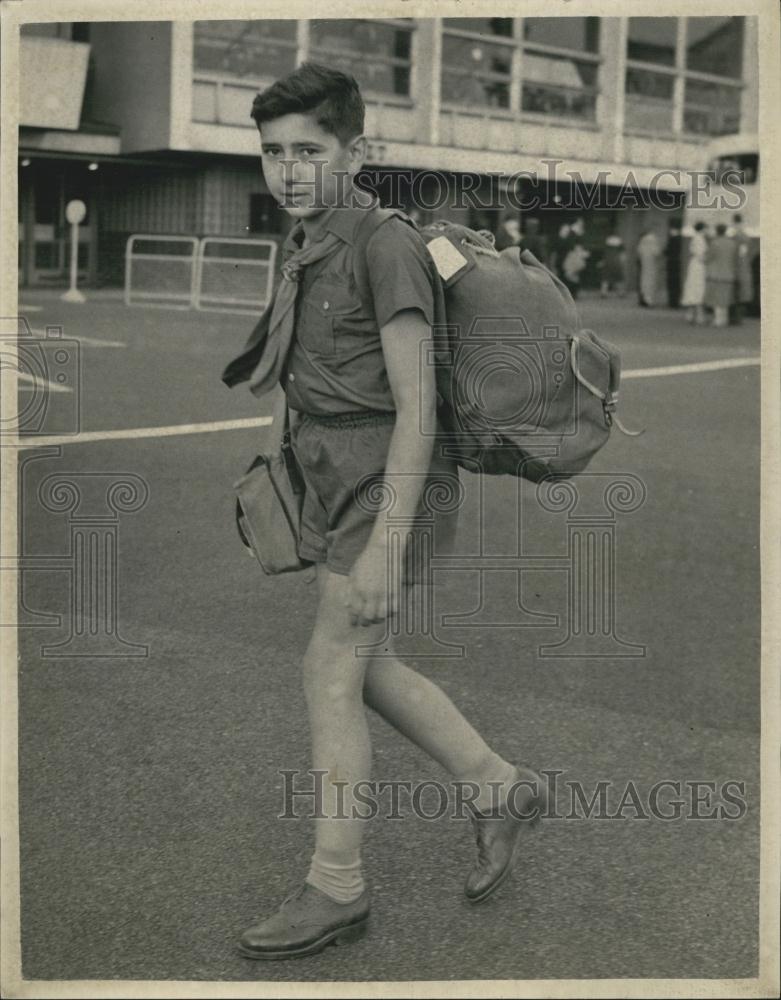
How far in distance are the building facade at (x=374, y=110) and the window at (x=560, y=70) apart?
0.05m

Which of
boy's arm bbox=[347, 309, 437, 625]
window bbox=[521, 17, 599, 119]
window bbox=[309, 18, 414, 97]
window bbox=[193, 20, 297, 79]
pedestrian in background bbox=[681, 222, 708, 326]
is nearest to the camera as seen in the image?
boy's arm bbox=[347, 309, 437, 625]

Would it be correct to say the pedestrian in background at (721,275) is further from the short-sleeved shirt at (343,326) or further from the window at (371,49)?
the short-sleeved shirt at (343,326)

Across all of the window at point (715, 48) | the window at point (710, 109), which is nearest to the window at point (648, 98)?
the window at point (710, 109)

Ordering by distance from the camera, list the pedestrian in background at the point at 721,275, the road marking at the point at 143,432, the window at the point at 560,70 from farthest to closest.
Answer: the window at the point at 560,70
the pedestrian in background at the point at 721,275
the road marking at the point at 143,432

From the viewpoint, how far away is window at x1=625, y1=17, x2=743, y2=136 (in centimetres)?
4144

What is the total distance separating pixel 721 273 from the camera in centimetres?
2536

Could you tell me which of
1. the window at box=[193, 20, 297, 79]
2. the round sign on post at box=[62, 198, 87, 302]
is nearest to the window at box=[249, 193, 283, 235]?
the window at box=[193, 20, 297, 79]

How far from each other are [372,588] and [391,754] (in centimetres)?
144

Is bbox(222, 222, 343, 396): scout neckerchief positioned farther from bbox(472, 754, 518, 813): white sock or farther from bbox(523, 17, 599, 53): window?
bbox(523, 17, 599, 53): window

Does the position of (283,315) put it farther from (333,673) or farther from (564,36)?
(564,36)

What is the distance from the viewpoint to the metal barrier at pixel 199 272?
2278 cm

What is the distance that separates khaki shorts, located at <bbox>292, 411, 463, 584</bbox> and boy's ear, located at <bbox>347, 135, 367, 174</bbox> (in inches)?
18.5

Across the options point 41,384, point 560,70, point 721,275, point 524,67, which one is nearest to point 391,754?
point 41,384

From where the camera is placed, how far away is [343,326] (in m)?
2.85
